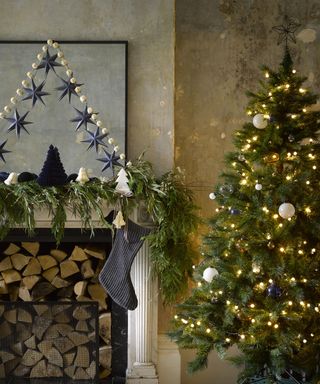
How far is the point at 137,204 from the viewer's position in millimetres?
3848

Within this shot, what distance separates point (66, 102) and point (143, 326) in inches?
57.3

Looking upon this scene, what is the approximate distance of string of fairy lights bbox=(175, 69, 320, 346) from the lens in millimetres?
3260

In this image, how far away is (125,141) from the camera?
157 inches

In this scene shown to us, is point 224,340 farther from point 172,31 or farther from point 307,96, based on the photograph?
point 172,31

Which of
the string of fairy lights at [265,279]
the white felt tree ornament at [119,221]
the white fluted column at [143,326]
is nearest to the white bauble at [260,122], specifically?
the string of fairy lights at [265,279]

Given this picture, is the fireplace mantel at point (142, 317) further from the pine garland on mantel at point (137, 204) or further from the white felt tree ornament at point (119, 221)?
the white felt tree ornament at point (119, 221)

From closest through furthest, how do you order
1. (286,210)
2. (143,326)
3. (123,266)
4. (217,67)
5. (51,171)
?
(286,210), (51,171), (123,266), (143,326), (217,67)

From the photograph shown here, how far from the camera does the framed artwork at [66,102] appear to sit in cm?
398

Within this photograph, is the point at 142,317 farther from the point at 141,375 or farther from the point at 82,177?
the point at 82,177

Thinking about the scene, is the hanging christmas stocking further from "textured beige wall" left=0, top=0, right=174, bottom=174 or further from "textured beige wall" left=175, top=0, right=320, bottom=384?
"textured beige wall" left=175, top=0, right=320, bottom=384

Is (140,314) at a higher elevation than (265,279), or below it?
below

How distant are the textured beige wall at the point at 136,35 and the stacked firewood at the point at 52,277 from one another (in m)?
0.73

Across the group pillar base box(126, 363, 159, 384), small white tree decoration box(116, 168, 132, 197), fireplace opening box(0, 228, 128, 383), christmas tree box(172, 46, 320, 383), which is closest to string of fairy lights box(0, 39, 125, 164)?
small white tree decoration box(116, 168, 132, 197)

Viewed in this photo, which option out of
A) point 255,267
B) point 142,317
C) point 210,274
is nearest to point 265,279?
point 255,267
